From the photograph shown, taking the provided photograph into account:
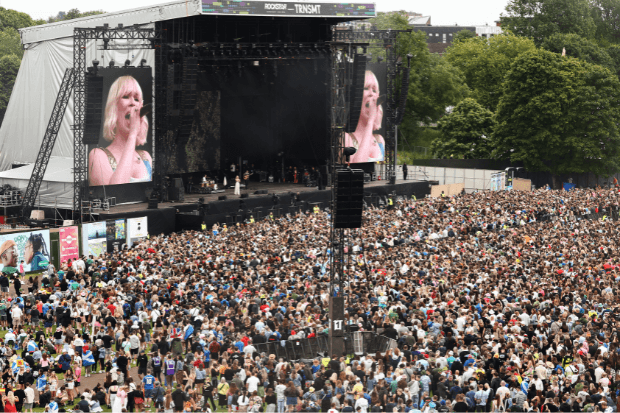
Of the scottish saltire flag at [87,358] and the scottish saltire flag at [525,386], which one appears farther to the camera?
the scottish saltire flag at [87,358]

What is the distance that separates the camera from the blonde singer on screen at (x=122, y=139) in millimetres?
36719

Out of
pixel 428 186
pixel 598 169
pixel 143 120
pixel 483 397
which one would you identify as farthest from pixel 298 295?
pixel 598 169

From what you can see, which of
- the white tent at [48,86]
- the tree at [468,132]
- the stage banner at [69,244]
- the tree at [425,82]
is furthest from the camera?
the tree at [425,82]

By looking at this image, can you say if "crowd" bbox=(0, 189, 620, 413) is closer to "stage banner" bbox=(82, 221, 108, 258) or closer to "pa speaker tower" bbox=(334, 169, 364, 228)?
"pa speaker tower" bbox=(334, 169, 364, 228)

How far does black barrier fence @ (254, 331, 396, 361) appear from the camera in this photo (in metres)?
18.7

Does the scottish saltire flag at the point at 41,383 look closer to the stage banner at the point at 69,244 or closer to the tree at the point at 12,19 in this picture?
the stage banner at the point at 69,244

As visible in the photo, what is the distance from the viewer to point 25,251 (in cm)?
3003

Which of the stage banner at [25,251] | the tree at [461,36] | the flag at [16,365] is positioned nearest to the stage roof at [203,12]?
the stage banner at [25,251]

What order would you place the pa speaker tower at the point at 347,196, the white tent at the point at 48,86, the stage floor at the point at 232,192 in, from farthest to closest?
the white tent at the point at 48,86 < the stage floor at the point at 232,192 < the pa speaker tower at the point at 347,196

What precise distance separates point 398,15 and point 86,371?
58647 millimetres

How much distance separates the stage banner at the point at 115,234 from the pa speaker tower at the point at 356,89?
52.4 ft

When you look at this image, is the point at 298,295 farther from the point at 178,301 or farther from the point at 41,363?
the point at 41,363

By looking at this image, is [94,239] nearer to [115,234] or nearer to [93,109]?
[115,234]

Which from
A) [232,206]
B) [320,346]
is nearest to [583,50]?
[232,206]
